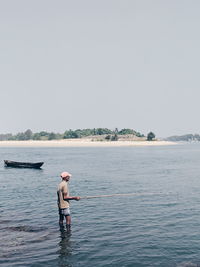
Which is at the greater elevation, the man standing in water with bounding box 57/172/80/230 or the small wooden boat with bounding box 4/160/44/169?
the man standing in water with bounding box 57/172/80/230

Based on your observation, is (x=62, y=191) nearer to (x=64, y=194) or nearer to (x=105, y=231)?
(x=64, y=194)

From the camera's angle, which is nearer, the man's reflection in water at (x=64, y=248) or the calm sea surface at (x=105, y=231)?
the man's reflection in water at (x=64, y=248)

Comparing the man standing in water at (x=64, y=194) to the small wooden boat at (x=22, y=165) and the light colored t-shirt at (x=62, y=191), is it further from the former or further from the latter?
the small wooden boat at (x=22, y=165)

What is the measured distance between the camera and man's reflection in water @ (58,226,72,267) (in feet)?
43.2

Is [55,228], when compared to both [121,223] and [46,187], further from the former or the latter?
[46,187]

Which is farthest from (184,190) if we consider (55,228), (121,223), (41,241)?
(41,241)

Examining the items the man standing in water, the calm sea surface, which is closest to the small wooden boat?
the calm sea surface

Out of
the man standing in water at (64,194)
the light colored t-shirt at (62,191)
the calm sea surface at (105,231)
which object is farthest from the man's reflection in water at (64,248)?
the light colored t-shirt at (62,191)

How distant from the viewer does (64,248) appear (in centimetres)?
1481

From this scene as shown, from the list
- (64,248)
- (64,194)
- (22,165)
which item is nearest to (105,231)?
(64,194)

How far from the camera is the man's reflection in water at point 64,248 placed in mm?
13180

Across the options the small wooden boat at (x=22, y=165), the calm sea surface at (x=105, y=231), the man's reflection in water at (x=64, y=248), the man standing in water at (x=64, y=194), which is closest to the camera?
the man's reflection in water at (x=64, y=248)

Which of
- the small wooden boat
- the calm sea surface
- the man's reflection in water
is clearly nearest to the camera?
the man's reflection in water

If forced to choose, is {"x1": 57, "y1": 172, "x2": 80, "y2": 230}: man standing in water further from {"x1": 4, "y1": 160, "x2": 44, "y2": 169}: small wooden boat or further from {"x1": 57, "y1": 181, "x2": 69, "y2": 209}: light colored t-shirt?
{"x1": 4, "y1": 160, "x2": 44, "y2": 169}: small wooden boat
